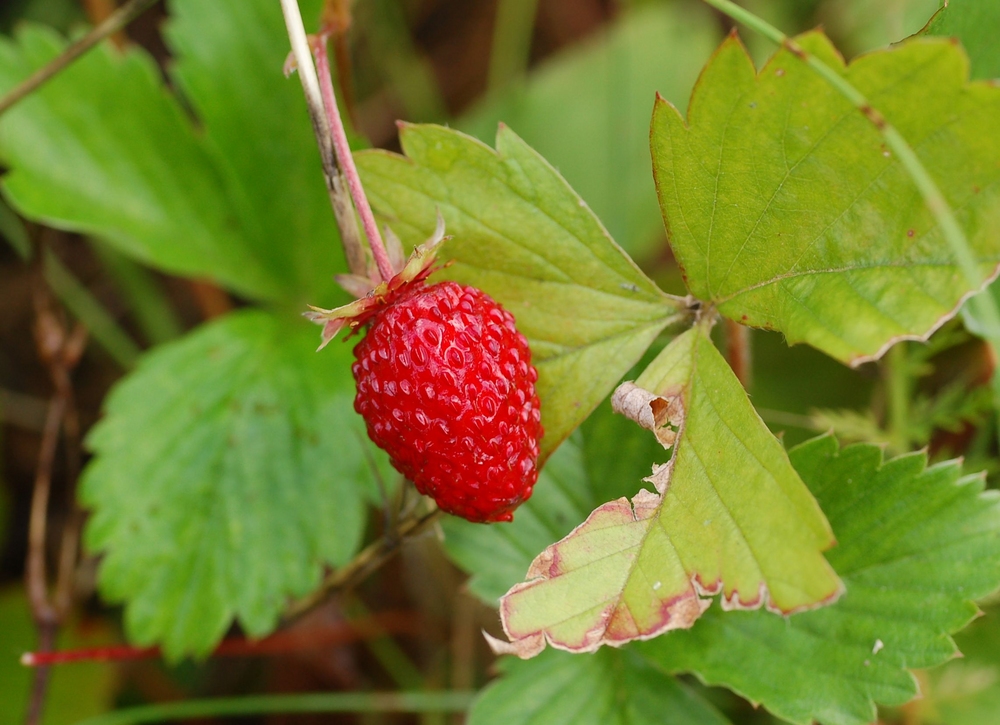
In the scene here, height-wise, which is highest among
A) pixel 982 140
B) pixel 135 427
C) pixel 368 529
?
pixel 135 427

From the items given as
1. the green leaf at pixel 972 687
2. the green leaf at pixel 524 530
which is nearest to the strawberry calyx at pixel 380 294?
the green leaf at pixel 524 530

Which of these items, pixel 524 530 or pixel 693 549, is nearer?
pixel 693 549

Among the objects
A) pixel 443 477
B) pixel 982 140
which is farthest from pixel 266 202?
pixel 982 140

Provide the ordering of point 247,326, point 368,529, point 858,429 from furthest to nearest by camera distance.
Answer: point 368,529 < point 247,326 < point 858,429

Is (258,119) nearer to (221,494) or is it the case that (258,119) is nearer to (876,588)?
(221,494)

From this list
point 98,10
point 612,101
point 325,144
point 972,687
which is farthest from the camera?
point 612,101

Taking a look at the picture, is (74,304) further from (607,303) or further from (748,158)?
(748,158)

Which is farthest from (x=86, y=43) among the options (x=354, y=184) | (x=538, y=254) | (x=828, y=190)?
(x=828, y=190)

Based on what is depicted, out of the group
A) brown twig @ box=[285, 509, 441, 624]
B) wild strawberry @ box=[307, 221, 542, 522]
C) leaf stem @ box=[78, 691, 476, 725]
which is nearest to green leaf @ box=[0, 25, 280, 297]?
brown twig @ box=[285, 509, 441, 624]
